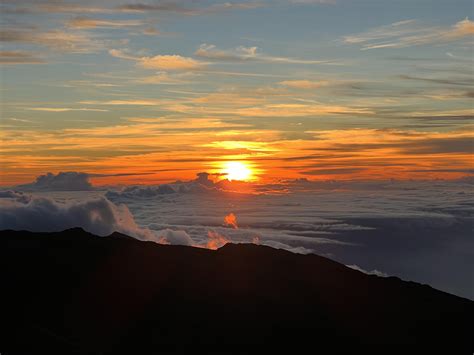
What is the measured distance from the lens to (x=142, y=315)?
84562mm

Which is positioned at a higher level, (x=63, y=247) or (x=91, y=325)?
(x=63, y=247)

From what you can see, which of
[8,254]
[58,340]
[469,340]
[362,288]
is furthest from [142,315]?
[469,340]

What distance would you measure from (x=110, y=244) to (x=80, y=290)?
14680 mm

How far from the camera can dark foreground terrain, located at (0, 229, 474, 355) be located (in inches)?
3110

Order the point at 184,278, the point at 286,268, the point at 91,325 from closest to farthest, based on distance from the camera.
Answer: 1. the point at 91,325
2. the point at 184,278
3. the point at 286,268

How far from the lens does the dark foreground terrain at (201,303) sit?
7900cm

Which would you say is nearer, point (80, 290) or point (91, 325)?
point (91, 325)

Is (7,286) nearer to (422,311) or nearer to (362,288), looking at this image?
(362,288)

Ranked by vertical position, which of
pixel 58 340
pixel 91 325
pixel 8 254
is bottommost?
pixel 58 340

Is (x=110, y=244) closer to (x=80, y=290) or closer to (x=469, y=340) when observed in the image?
(x=80, y=290)

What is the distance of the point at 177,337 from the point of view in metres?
80.3

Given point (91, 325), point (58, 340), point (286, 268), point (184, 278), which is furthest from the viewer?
point (286, 268)

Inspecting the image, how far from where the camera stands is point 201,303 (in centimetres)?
8825

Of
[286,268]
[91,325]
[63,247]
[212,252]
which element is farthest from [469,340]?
[63,247]
